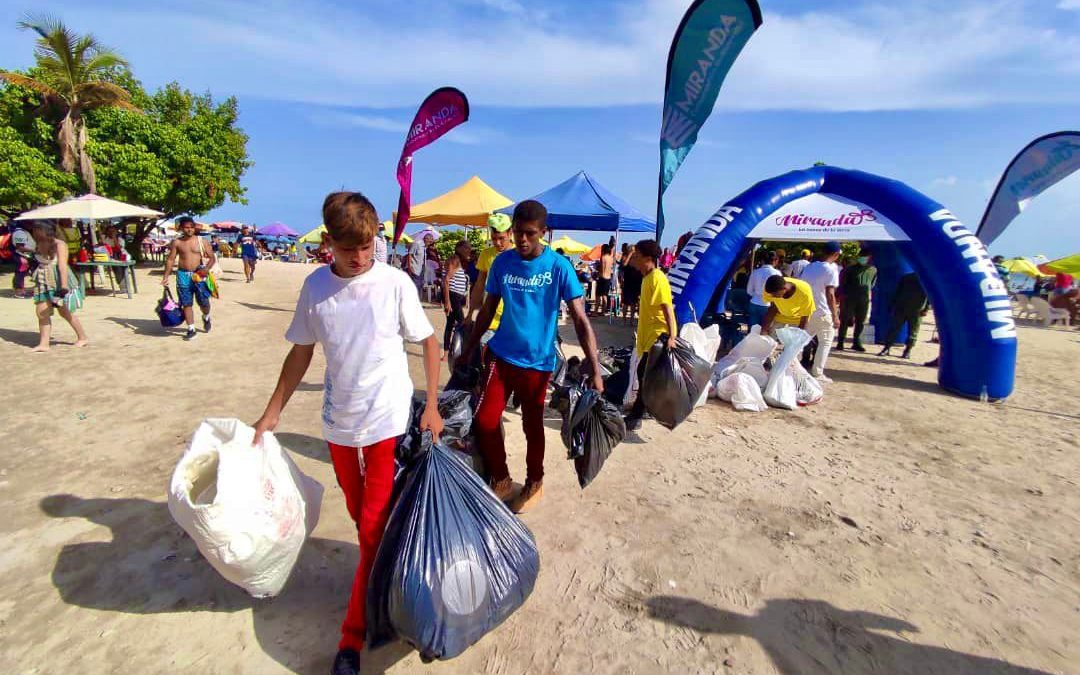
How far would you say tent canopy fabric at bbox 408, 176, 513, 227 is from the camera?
13398mm

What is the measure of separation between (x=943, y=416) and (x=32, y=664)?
7226 millimetres

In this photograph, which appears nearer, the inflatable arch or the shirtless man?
the inflatable arch

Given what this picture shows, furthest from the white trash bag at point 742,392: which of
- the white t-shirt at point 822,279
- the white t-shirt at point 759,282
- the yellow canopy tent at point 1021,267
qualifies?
the yellow canopy tent at point 1021,267

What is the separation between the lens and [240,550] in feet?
6.52

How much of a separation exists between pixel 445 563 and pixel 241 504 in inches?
32.7

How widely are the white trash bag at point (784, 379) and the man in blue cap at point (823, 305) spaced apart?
1255 millimetres

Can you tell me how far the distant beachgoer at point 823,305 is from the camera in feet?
21.7

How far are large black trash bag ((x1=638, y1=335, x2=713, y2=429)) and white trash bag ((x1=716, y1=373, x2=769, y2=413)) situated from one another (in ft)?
5.57

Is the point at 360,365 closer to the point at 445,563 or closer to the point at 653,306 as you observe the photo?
the point at 445,563

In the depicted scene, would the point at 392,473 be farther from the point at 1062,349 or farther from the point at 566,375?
the point at 1062,349

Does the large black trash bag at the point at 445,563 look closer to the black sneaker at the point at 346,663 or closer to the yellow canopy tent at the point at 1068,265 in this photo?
the black sneaker at the point at 346,663

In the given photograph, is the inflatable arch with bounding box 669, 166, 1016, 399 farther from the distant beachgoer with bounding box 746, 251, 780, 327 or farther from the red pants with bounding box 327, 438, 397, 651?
the red pants with bounding box 327, 438, 397, 651

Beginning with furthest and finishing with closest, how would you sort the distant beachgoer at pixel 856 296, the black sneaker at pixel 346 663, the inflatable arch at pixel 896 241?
the distant beachgoer at pixel 856 296
the inflatable arch at pixel 896 241
the black sneaker at pixel 346 663

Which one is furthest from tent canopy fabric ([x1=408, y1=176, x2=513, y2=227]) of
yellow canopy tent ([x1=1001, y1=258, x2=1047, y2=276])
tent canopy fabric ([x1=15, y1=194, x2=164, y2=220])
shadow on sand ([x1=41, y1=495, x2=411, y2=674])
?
yellow canopy tent ([x1=1001, y1=258, x2=1047, y2=276])
